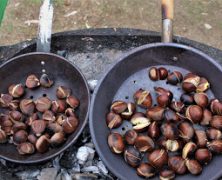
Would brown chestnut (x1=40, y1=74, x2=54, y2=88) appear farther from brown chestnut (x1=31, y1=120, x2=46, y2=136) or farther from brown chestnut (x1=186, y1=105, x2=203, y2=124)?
brown chestnut (x1=186, y1=105, x2=203, y2=124)

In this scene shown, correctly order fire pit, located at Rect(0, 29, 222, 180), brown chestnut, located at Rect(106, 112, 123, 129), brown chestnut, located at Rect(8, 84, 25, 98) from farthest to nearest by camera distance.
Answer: fire pit, located at Rect(0, 29, 222, 180) → brown chestnut, located at Rect(8, 84, 25, 98) → brown chestnut, located at Rect(106, 112, 123, 129)

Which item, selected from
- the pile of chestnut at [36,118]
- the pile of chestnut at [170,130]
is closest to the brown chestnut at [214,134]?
the pile of chestnut at [170,130]

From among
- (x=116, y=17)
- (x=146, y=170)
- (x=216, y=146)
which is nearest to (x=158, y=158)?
Answer: (x=146, y=170)

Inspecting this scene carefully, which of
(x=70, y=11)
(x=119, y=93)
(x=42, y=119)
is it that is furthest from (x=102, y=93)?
(x=70, y=11)

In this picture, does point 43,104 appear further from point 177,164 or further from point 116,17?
point 116,17

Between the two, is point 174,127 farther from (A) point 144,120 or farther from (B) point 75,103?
(B) point 75,103

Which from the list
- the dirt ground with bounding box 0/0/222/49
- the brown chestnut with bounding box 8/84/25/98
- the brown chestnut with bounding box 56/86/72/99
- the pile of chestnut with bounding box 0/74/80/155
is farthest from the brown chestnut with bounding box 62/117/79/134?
the dirt ground with bounding box 0/0/222/49
